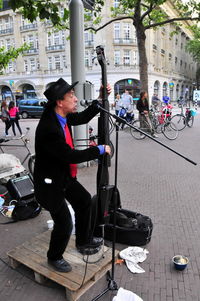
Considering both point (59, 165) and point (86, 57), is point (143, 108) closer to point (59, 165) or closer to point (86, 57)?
point (59, 165)

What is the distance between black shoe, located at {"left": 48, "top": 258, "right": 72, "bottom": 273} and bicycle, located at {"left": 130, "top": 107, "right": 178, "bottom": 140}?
8029 millimetres

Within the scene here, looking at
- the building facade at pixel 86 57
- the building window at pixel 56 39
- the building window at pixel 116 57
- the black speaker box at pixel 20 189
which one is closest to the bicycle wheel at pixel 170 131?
the black speaker box at pixel 20 189

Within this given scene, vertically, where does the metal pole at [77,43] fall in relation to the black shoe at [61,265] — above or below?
above

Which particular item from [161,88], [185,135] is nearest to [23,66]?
[161,88]

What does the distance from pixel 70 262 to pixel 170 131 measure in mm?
8852

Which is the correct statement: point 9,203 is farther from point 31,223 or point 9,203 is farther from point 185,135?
point 185,135

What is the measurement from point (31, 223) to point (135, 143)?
637 centimetres

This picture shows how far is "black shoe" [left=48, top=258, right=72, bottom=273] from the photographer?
240cm

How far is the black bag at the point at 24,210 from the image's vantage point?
3.85m

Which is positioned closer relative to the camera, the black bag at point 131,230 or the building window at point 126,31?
the black bag at point 131,230

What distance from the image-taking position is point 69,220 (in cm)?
242

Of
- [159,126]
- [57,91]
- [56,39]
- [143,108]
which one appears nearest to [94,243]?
[57,91]

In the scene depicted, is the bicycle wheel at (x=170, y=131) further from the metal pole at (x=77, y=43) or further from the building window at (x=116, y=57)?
the building window at (x=116, y=57)

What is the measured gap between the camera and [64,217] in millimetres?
2377
